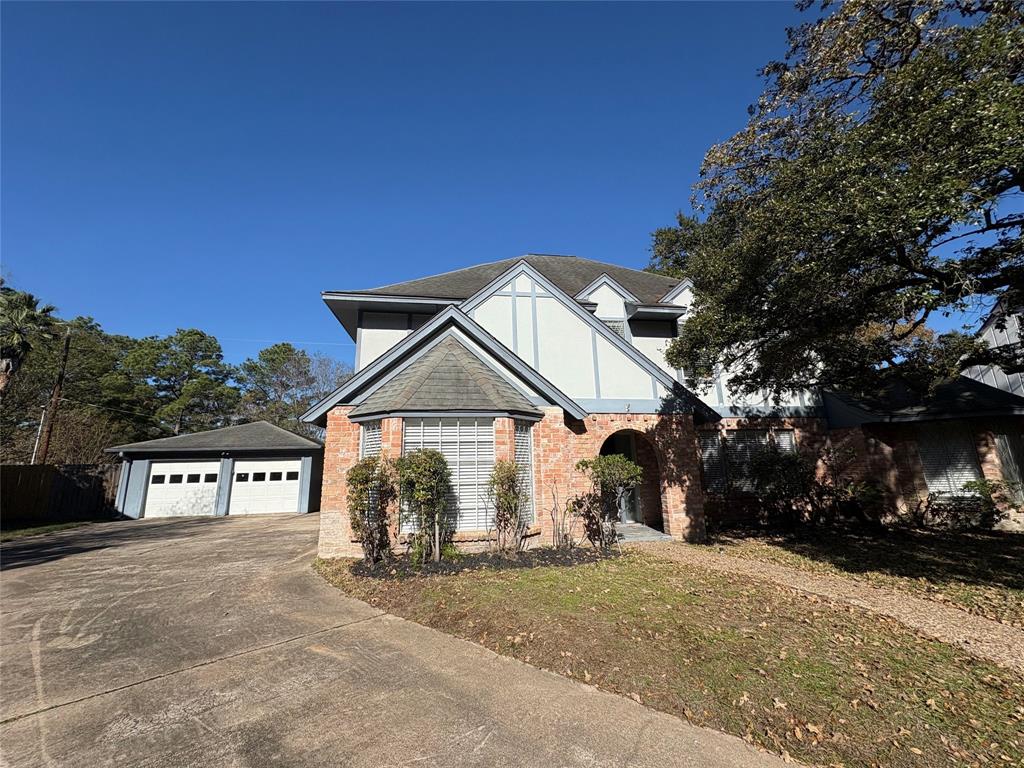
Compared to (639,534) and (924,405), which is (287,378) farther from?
(924,405)

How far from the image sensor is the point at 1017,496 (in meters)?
12.1

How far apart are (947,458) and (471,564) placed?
15.0m

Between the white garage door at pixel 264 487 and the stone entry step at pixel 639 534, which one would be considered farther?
the white garage door at pixel 264 487

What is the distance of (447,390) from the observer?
9477 millimetres

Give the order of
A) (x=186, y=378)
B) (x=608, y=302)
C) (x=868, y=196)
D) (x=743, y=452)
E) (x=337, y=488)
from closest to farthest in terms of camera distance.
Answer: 1. (x=868, y=196)
2. (x=337, y=488)
3. (x=743, y=452)
4. (x=608, y=302)
5. (x=186, y=378)

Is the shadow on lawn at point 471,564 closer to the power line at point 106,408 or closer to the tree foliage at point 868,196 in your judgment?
the tree foliage at point 868,196

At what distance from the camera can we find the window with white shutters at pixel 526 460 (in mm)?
9617

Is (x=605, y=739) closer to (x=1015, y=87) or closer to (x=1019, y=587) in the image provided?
(x=1019, y=587)

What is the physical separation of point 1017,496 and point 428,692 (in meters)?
17.5

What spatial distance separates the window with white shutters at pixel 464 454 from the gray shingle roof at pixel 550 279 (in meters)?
5.77

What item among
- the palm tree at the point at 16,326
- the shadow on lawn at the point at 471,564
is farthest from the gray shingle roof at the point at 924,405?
the palm tree at the point at 16,326

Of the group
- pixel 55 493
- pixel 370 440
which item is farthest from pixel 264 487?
pixel 370 440

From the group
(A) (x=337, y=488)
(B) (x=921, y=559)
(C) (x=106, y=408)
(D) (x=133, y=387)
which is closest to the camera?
A: (B) (x=921, y=559)

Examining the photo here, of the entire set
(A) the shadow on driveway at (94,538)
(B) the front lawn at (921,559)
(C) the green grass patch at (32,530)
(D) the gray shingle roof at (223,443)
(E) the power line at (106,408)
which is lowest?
(B) the front lawn at (921,559)
